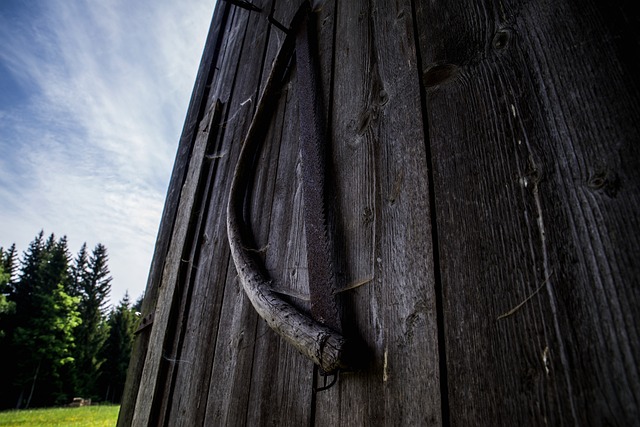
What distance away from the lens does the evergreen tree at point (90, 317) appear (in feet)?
112

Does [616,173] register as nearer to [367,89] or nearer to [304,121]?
[367,89]

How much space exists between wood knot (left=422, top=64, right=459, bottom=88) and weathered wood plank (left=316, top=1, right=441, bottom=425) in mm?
39

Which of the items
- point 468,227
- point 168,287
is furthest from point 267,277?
point 168,287

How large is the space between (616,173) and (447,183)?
0.29 meters

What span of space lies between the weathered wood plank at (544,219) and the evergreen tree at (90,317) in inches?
1725

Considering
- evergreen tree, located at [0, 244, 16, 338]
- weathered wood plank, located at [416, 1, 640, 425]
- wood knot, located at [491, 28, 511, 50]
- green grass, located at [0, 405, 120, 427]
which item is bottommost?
green grass, located at [0, 405, 120, 427]

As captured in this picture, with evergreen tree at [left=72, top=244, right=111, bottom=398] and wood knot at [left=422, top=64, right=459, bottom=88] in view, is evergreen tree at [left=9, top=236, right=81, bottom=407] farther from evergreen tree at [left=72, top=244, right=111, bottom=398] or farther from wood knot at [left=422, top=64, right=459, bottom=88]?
wood knot at [left=422, top=64, right=459, bottom=88]

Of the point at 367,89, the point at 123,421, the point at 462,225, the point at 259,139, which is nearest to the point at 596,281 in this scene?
the point at 462,225

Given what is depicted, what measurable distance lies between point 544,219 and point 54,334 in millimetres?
40524

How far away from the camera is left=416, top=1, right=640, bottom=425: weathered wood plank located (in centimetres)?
48

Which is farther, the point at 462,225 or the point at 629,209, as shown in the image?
the point at 462,225

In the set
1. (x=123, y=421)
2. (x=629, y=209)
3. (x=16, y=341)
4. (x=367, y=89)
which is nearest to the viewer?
(x=629, y=209)

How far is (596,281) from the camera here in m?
0.50

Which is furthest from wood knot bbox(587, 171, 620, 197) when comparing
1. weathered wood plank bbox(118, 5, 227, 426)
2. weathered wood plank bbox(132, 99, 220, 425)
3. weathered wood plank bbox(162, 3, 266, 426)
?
weathered wood plank bbox(118, 5, 227, 426)
